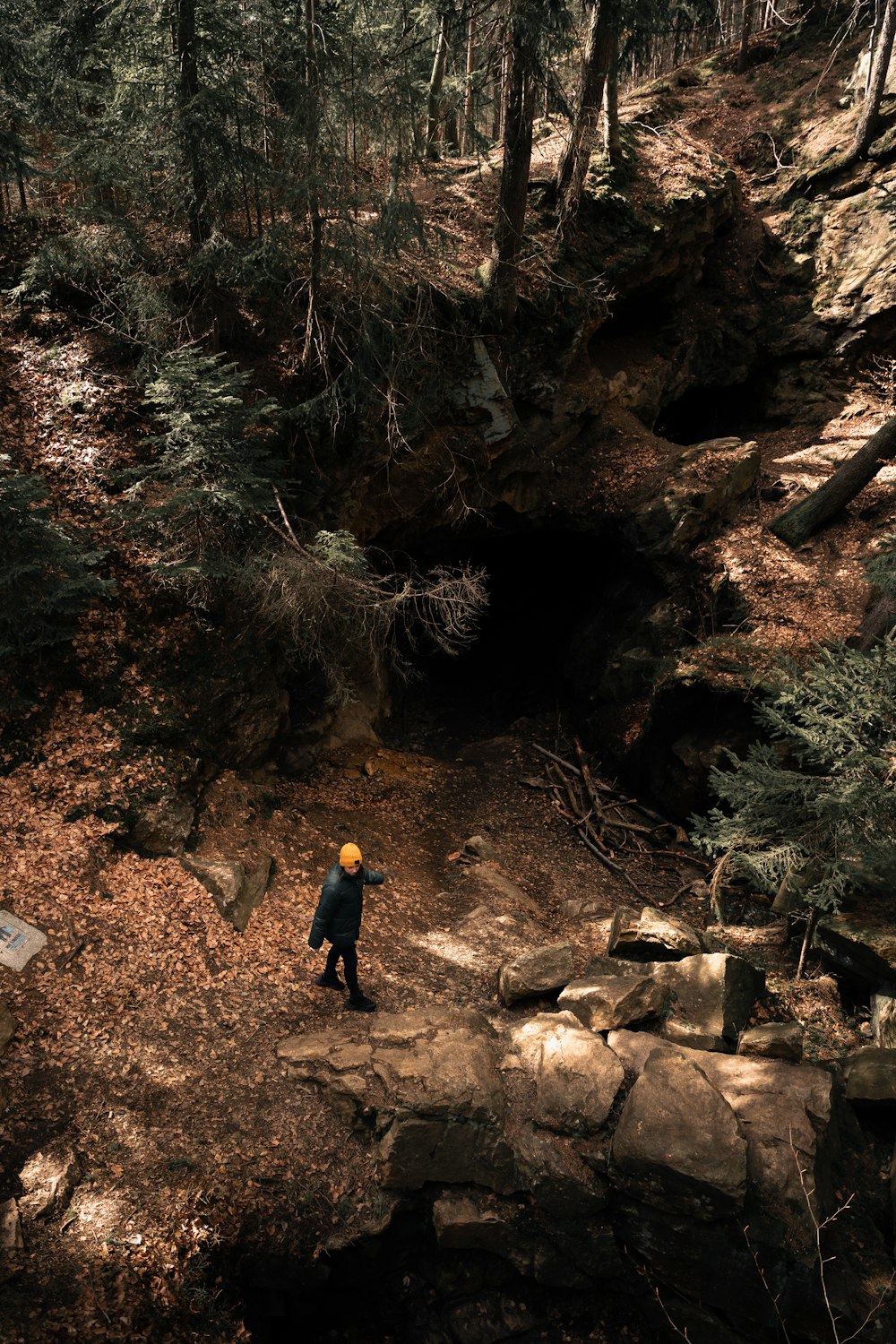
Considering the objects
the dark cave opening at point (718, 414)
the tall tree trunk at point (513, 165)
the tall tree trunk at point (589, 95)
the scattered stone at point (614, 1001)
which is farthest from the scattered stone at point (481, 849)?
the dark cave opening at point (718, 414)

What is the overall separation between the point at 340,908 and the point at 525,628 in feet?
41.4

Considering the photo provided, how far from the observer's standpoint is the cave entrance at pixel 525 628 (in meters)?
15.2

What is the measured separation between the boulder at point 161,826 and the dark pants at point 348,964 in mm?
→ 2539

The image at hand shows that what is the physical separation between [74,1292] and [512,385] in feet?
47.2

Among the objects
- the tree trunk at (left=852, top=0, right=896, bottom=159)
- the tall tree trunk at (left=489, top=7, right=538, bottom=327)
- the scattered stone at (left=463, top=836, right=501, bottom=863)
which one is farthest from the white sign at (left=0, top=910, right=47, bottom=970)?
the tree trunk at (left=852, top=0, right=896, bottom=159)

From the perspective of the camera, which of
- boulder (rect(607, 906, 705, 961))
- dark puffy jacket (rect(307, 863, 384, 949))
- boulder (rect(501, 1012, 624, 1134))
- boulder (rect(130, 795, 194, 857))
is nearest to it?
boulder (rect(501, 1012, 624, 1134))

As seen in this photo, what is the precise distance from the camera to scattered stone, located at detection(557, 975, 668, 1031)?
6883 millimetres

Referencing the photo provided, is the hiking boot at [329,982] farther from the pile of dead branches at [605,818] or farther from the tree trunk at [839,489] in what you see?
the tree trunk at [839,489]

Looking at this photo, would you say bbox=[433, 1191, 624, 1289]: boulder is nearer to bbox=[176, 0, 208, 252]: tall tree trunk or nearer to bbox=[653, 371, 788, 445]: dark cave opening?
bbox=[176, 0, 208, 252]: tall tree trunk

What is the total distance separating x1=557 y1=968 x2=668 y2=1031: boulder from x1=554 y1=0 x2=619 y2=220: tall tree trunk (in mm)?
12993

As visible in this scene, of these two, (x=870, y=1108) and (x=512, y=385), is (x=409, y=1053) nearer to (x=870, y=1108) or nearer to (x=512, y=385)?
(x=870, y=1108)

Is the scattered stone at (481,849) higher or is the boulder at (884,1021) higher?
the boulder at (884,1021)

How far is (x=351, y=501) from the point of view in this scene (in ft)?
41.8

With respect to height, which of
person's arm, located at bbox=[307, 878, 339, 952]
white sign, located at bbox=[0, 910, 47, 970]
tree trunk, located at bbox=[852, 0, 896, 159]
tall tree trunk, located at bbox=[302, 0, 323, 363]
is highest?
tree trunk, located at bbox=[852, 0, 896, 159]
